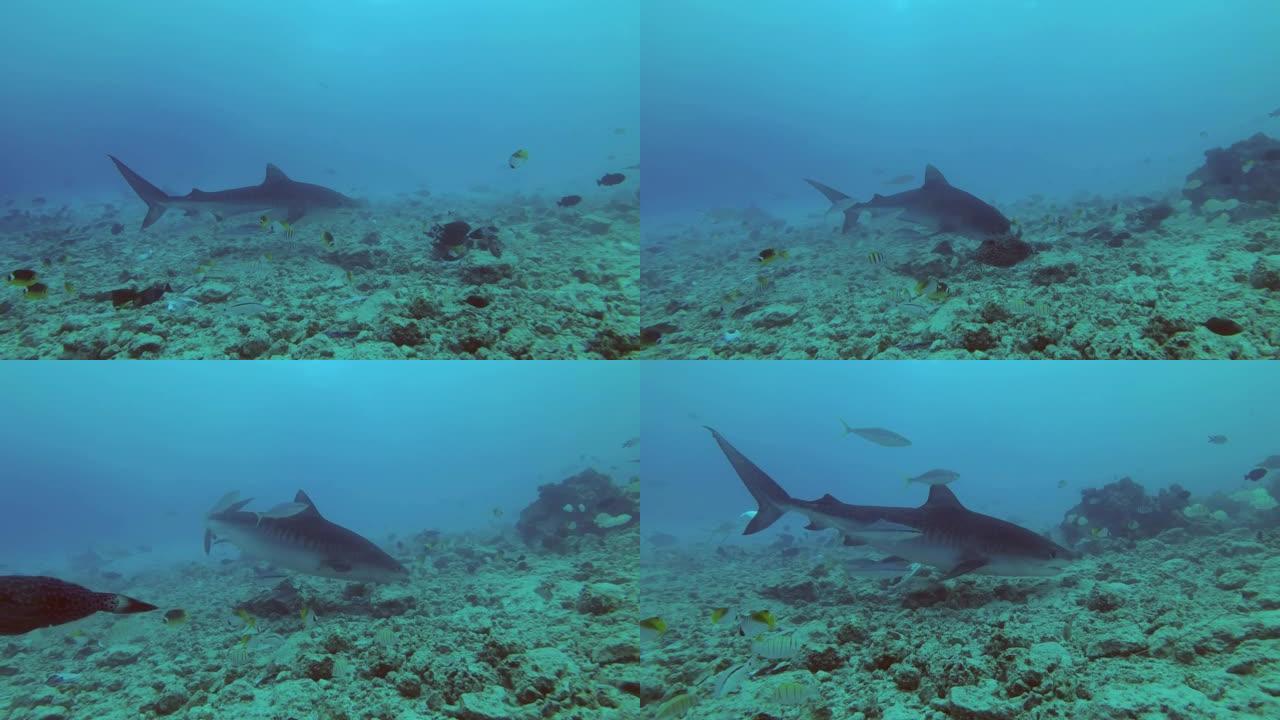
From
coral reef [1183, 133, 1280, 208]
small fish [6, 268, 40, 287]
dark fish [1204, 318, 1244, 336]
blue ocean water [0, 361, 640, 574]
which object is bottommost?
blue ocean water [0, 361, 640, 574]

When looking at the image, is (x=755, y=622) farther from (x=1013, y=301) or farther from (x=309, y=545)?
(x=309, y=545)

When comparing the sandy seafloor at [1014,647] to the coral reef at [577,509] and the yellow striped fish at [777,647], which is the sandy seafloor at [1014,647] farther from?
the coral reef at [577,509]

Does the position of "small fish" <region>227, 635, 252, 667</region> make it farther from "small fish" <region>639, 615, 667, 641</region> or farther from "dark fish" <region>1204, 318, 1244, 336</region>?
"dark fish" <region>1204, 318, 1244, 336</region>

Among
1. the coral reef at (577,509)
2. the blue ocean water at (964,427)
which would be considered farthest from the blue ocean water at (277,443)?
the coral reef at (577,509)

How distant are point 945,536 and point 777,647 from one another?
2.26 meters

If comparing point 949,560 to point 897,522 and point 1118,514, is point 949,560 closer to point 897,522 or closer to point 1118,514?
point 897,522

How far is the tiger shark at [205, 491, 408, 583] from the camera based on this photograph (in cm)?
612

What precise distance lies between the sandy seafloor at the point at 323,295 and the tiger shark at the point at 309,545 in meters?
2.05

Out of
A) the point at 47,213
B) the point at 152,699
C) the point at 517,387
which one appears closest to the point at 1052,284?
the point at 152,699

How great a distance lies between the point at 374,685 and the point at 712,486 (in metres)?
80.5

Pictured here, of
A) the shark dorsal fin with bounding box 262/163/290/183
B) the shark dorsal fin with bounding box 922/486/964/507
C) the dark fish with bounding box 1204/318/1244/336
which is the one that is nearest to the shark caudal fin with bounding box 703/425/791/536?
the shark dorsal fin with bounding box 922/486/964/507

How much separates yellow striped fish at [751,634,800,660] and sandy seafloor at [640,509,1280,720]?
74mm

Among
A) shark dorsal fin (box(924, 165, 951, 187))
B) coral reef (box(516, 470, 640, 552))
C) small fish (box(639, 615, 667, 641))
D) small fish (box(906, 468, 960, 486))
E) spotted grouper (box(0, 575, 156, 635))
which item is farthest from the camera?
coral reef (box(516, 470, 640, 552))

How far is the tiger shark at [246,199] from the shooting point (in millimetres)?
8172
